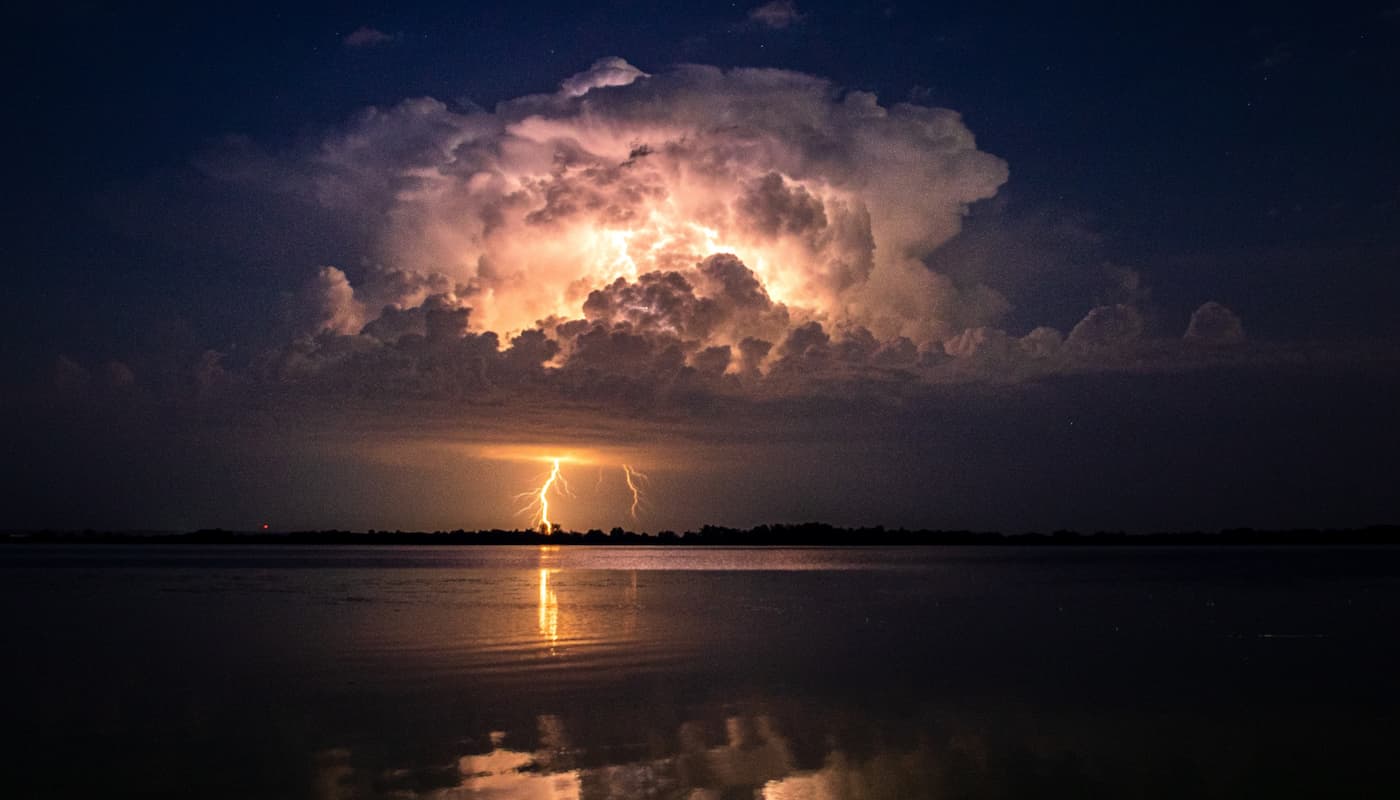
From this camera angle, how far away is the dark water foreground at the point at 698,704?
14.4 metres

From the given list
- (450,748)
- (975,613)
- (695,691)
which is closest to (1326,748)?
(695,691)

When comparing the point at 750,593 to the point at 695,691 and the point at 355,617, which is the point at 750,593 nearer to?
the point at 355,617

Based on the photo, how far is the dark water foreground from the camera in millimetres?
14445

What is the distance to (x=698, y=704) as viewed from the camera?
1984 centimetres

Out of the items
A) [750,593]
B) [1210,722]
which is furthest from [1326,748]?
[750,593]

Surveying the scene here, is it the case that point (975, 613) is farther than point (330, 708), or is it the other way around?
point (975, 613)

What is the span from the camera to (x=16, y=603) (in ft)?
157

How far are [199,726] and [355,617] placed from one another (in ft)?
70.2

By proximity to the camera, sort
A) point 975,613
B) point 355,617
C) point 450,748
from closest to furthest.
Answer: point 450,748 → point 355,617 → point 975,613

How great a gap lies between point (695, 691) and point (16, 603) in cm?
3828

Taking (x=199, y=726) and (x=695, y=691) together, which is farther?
(x=695, y=691)

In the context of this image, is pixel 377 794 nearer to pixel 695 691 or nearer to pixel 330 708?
pixel 330 708

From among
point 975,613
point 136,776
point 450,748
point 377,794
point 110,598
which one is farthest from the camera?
point 110,598

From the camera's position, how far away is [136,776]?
47.3 feet
